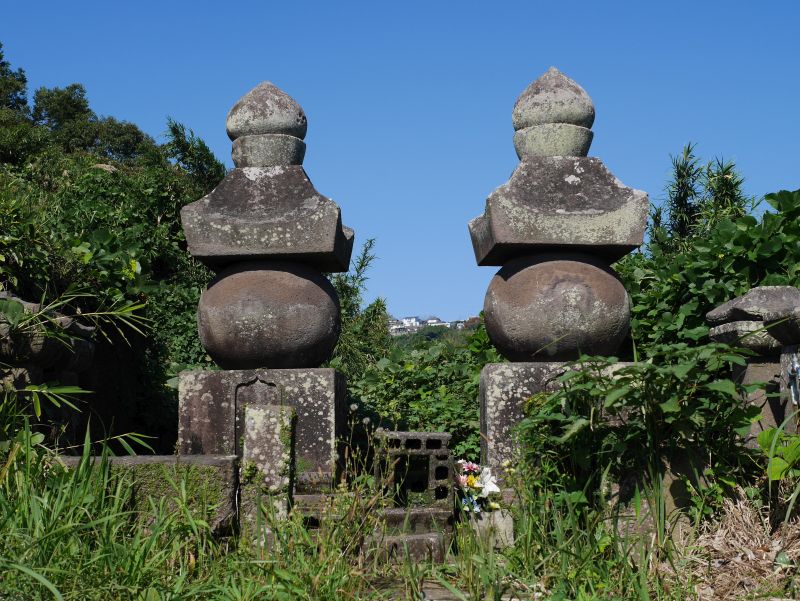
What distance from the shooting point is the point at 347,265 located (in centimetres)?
496

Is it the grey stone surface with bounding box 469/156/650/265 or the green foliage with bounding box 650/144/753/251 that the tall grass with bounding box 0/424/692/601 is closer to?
the grey stone surface with bounding box 469/156/650/265

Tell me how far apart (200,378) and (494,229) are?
1.71 metres

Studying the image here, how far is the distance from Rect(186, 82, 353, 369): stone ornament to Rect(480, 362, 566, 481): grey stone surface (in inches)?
37.6

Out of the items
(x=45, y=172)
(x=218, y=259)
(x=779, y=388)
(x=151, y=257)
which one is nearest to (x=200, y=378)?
(x=218, y=259)

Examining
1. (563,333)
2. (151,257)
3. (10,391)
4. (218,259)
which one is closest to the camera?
(10,391)

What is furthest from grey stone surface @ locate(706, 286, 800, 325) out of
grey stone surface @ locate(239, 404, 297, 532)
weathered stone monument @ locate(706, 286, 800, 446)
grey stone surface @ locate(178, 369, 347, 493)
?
grey stone surface @ locate(239, 404, 297, 532)

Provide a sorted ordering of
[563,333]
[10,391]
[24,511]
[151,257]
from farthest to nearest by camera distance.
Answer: [151,257] → [563,333] → [10,391] → [24,511]

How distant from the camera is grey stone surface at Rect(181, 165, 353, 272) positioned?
461 centimetres

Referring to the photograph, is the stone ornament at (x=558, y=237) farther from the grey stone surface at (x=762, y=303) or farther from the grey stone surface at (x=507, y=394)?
the grey stone surface at (x=762, y=303)

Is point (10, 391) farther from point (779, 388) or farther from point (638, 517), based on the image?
point (779, 388)

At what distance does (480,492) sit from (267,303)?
1.46m

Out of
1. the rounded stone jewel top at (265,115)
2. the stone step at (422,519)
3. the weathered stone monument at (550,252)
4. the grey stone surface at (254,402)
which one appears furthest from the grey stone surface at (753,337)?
the rounded stone jewel top at (265,115)

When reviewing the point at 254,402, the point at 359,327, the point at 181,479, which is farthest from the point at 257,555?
the point at 359,327

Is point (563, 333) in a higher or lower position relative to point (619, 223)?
lower
